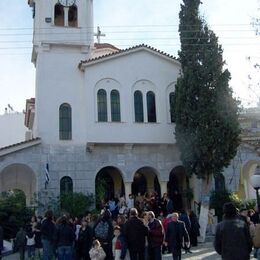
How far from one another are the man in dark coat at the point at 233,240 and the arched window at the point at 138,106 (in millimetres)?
18009

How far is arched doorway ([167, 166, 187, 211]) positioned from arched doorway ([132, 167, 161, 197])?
2.95ft

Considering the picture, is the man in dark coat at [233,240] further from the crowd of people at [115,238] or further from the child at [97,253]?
the child at [97,253]

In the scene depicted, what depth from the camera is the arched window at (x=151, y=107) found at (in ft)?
82.4

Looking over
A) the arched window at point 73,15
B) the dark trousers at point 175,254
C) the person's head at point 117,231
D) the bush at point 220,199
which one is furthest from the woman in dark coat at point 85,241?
the arched window at point 73,15

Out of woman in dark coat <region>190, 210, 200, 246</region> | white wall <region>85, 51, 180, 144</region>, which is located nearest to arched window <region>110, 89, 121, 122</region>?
white wall <region>85, 51, 180, 144</region>

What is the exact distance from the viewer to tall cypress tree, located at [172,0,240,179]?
22797 mm

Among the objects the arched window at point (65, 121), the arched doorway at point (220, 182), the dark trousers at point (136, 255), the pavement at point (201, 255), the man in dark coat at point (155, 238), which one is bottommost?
the pavement at point (201, 255)

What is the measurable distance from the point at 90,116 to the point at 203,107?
20.7 ft

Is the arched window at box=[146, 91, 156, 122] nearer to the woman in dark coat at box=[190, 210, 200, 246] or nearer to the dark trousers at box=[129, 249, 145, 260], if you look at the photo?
the woman in dark coat at box=[190, 210, 200, 246]

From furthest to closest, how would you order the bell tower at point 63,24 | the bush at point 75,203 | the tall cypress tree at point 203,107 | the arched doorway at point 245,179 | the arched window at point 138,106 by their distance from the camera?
the arched doorway at point 245,179, the bell tower at point 63,24, the arched window at point 138,106, the tall cypress tree at point 203,107, the bush at point 75,203

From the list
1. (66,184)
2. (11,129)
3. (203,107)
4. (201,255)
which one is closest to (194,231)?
(201,255)

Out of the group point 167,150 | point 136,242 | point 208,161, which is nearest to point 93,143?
point 167,150

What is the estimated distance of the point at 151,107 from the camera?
2533cm

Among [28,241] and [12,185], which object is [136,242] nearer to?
[28,241]
